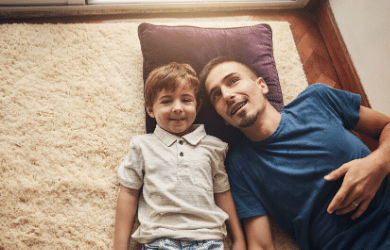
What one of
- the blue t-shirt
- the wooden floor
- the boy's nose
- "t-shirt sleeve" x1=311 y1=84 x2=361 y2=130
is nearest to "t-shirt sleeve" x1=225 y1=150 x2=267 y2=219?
the blue t-shirt

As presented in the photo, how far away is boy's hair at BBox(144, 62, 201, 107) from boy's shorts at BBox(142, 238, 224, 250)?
1.84 ft

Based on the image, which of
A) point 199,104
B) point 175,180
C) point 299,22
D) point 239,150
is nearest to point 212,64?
point 199,104

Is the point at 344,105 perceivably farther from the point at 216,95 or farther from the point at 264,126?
the point at 216,95

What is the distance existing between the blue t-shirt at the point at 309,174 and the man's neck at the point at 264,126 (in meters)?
0.02

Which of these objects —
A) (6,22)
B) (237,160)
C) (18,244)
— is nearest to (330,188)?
(237,160)

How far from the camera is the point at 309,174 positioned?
924mm

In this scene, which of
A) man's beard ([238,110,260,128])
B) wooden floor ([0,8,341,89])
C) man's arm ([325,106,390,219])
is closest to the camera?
man's arm ([325,106,390,219])

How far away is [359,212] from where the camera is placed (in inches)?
33.8

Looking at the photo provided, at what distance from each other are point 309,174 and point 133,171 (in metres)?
0.69

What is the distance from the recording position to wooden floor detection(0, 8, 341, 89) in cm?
155

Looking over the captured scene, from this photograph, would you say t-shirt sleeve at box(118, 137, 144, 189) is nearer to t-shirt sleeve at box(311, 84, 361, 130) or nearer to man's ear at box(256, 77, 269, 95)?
man's ear at box(256, 77, 269, 95)

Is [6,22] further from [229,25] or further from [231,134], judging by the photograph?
[231,134]

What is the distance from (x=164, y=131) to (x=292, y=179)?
1.79 feet

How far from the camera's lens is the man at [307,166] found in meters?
0.86
